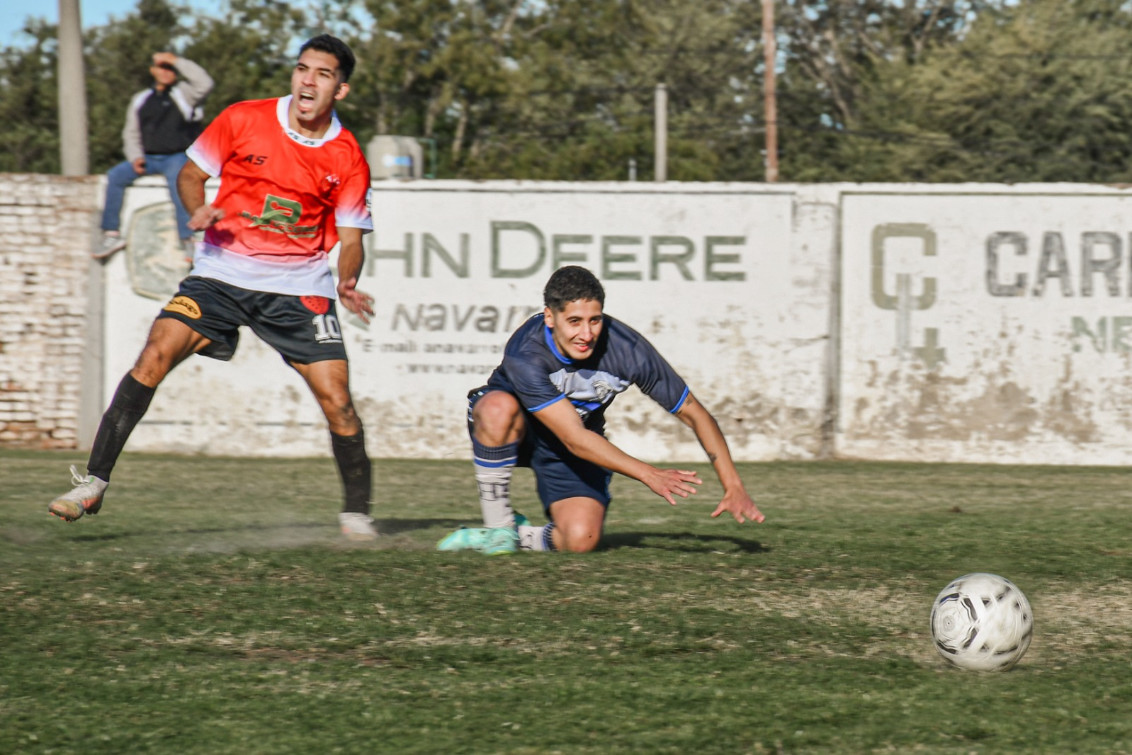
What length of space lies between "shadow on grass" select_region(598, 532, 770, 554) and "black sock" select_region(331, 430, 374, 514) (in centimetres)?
107

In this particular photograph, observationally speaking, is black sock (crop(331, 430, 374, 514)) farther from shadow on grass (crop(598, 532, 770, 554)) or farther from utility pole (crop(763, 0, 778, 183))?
utility pole (crop(763, 0, 778, 183))

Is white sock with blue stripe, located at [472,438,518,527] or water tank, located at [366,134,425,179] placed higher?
water tank, located at [366,134,425,179]

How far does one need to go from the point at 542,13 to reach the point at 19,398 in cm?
3193

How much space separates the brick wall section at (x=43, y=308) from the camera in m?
10.8

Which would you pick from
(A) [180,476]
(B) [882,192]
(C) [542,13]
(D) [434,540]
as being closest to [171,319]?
(D) [434,540]

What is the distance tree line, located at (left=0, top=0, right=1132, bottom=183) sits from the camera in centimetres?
3619

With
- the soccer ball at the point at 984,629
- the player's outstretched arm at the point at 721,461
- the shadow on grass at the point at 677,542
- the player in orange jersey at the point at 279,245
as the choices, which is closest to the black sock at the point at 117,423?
the player in orange jersey at the point at 279,245

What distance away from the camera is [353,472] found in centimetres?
601

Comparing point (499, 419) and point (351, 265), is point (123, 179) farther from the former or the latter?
point (499, 419)

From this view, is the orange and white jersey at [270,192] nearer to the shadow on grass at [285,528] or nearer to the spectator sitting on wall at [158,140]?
the shadow on grass at [285,528]

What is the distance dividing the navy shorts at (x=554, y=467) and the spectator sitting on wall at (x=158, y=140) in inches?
225

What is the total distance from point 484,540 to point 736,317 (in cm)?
553

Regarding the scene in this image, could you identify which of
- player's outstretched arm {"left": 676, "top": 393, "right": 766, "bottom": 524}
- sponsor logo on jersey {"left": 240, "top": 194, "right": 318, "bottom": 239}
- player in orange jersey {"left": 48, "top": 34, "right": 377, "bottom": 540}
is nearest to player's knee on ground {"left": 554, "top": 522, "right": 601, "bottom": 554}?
player's outstretched arm {"left": 676, "top": 393, "right": 766, "bottom": 524}

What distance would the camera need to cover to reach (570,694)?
347 centimetres
